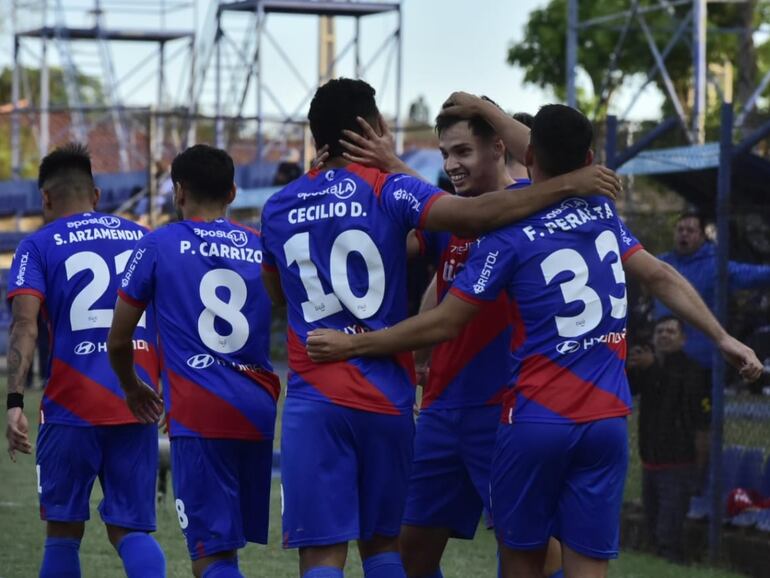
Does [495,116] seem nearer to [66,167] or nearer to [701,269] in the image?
[66,167]

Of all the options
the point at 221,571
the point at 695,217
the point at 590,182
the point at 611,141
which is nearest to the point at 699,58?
the point at 611,141

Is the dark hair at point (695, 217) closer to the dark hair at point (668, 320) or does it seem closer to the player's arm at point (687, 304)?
the dark hair at point (668, 320)

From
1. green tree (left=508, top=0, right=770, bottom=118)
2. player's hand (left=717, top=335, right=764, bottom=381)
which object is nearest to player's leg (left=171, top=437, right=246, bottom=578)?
player's hand (left=717, top=335, right=764, bottom=381)

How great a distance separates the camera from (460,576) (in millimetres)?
9367

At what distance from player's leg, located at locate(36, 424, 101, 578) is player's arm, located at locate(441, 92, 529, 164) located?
2.23 metres

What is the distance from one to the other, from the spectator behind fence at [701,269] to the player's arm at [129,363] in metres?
4.00

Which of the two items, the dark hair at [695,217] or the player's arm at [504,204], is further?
the dark hair at [695,217]

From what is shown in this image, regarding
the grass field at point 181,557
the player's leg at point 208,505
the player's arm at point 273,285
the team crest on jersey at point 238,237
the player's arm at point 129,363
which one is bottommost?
the grass field at point 181,557

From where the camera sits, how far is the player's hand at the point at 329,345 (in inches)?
222

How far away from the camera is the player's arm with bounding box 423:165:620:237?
562cm

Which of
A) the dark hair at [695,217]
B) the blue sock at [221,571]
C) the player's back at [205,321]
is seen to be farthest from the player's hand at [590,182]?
the dark hair at [695,217]

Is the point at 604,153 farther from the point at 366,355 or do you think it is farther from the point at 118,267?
the point at 366,355

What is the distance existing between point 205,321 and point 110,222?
1.14 meters

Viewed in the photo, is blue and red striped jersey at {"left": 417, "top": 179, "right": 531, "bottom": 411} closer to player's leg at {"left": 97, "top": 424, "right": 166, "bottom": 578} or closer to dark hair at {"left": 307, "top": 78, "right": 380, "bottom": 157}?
dark hair at {"left": 307, "top": 78, "right": 380, "bottom": 157}
